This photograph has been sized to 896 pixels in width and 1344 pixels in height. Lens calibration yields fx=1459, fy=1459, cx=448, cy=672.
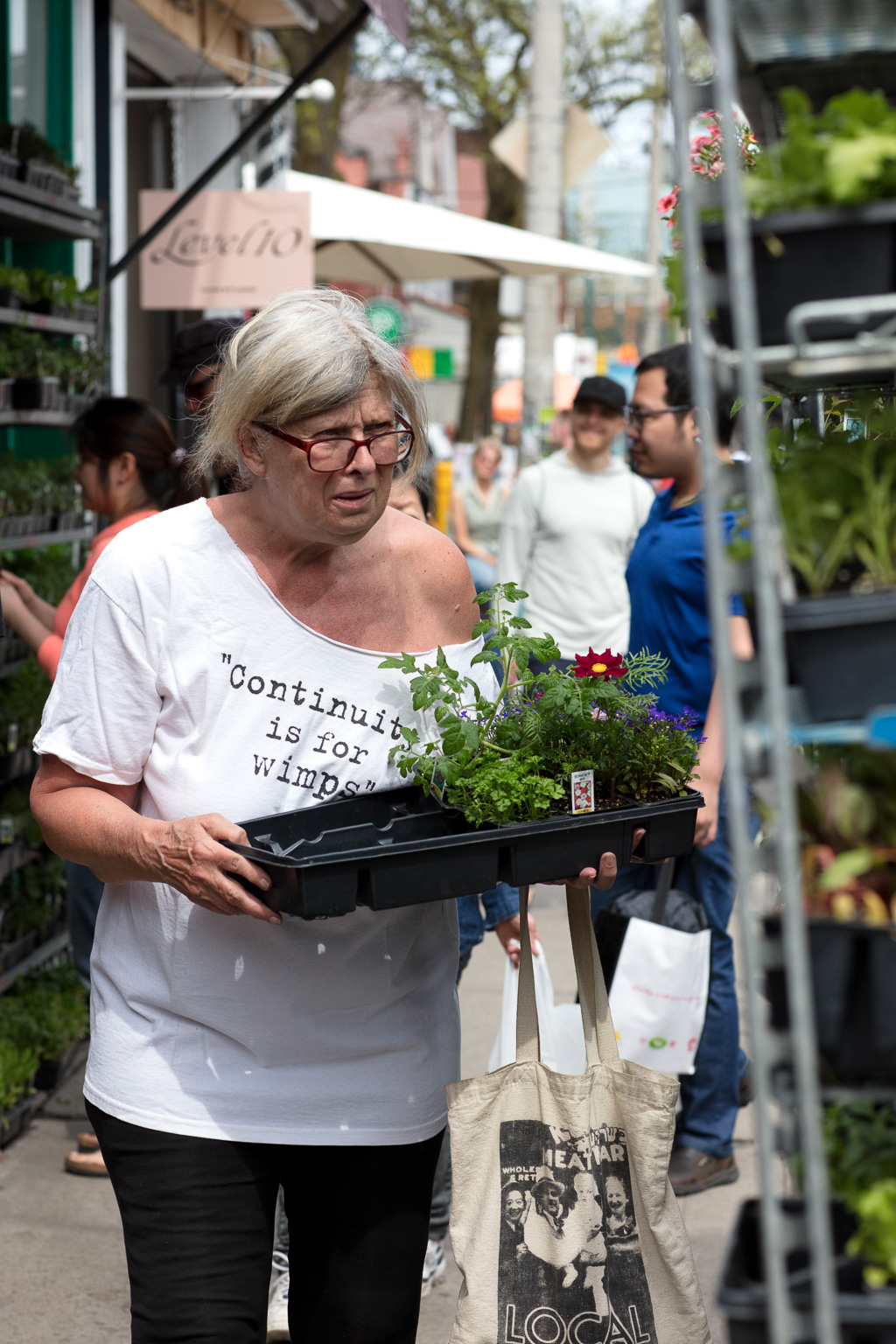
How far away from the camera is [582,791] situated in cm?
222

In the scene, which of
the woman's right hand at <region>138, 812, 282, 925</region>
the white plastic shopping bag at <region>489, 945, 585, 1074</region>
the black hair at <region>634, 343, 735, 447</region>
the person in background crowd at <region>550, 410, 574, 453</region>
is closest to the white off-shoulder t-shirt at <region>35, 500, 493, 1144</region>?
the woman's right hand at <region>138, 812, 282, 925</region>

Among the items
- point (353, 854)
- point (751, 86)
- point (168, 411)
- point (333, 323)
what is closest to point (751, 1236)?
point (353, 854)

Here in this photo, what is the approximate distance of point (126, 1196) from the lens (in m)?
2.10

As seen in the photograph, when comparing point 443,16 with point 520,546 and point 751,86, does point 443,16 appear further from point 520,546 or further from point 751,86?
point 751,86

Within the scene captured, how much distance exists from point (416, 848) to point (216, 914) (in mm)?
331

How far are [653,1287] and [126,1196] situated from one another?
78 cm

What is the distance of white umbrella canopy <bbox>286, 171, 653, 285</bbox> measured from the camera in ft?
26.4

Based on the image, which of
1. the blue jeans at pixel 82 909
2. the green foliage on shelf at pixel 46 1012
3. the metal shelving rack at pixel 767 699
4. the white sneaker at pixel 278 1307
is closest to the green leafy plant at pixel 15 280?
the blue jeans at pixel 82 909

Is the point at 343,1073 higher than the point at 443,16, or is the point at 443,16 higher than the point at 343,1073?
the point at 443,16

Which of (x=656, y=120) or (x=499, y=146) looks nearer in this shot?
(x=499, y=146)

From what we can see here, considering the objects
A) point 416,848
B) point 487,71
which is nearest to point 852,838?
point 416,848

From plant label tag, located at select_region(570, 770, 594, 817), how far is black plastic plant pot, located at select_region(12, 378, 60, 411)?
2750 millimetres

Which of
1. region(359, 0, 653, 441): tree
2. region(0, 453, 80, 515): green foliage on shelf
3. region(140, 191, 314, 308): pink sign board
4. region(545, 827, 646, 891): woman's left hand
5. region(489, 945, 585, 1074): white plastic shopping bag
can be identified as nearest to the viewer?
region(545, 827, 646, 891): woman's left hand

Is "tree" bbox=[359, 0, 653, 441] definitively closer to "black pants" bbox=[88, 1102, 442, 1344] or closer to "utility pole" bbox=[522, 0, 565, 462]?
"utility pole" bbox=[522, 0, 565, 462]
